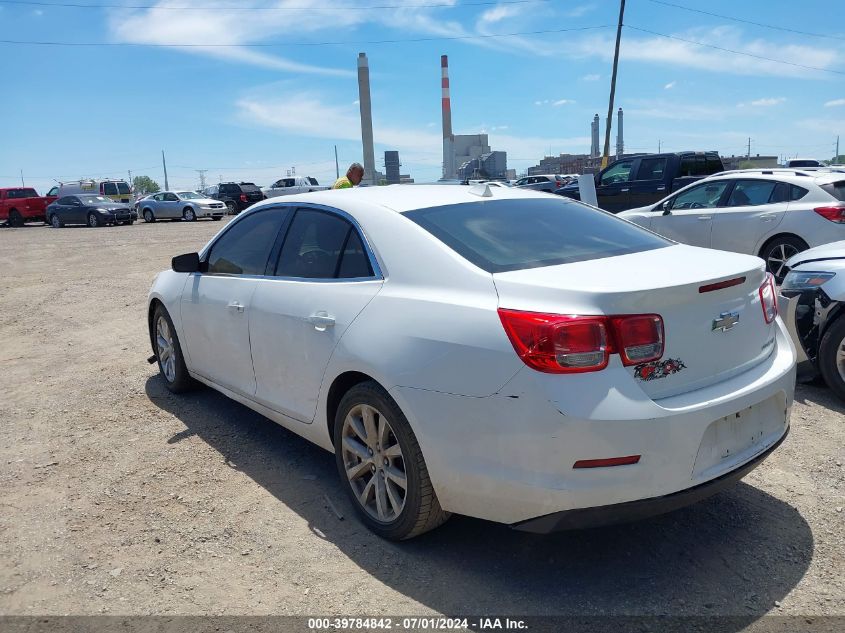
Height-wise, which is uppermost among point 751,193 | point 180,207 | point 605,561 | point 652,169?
point 652,169

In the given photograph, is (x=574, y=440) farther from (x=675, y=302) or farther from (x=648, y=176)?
(x=648, y=176)

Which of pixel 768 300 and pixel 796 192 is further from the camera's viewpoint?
pixel 796 192

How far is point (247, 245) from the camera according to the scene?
4.35m

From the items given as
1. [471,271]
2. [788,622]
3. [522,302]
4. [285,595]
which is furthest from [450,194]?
[788,622]

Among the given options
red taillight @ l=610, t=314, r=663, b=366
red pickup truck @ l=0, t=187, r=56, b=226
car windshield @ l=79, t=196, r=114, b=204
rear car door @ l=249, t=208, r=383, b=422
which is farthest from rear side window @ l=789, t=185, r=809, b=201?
red pickup truck @ l=0, t=187, r=56, b=226

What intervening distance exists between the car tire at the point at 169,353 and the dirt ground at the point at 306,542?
32 cm

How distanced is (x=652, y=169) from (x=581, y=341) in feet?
43.3

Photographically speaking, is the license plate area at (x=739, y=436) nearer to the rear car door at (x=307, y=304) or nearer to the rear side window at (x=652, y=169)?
the rear car door at (x=307, y=304)

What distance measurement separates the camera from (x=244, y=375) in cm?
413

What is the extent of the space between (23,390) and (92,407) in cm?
98

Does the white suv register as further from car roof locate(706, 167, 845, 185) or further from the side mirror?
the side mirror

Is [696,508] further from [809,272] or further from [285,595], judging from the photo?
[809,272]

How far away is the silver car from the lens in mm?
31984

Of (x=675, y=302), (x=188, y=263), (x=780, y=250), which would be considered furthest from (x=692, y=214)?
(x=675, y=302)
